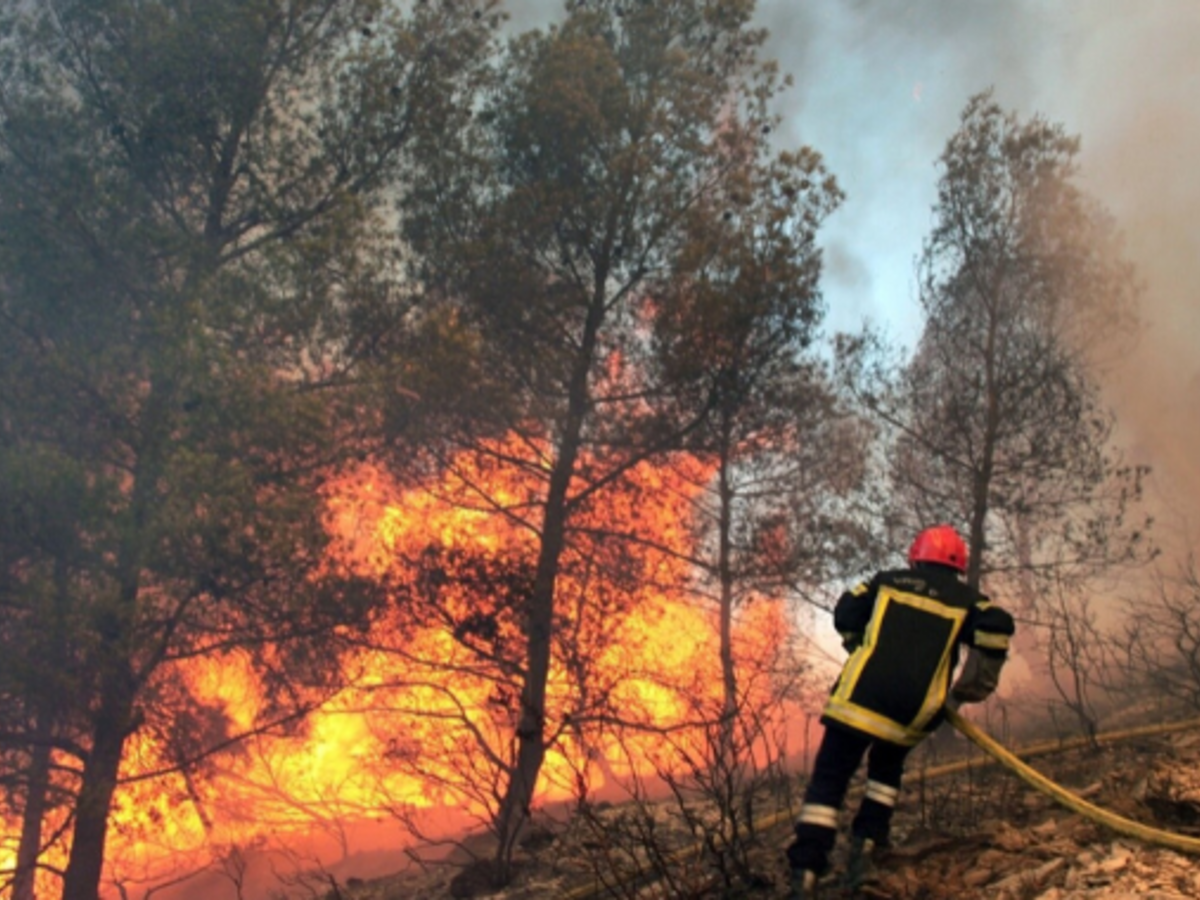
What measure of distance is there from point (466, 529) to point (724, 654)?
4880 millimetres

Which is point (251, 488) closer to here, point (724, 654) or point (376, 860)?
point (724, 654)

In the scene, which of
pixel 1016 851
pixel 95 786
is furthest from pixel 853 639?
pixel 95 786

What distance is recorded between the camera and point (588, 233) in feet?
34.1

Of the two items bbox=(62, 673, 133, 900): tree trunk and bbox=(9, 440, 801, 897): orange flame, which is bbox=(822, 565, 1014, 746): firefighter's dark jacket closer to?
bbox=(9, 440, 801, 897): orange flame

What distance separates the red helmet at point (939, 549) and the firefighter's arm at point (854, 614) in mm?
251

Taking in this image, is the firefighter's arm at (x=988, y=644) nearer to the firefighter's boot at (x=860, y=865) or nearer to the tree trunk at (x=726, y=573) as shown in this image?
the firefighter's boot at (x=860, y=865)

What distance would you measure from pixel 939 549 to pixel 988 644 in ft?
1.56

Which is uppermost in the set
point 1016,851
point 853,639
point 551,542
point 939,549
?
point 551,542

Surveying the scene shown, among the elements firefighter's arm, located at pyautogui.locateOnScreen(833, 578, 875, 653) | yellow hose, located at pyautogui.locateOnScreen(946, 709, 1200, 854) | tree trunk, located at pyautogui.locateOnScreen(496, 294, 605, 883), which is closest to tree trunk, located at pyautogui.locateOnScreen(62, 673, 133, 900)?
tree trunk, located at pyautogui.locateOnScreen(496, 294, 605, 883)

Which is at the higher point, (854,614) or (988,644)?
(854,614)

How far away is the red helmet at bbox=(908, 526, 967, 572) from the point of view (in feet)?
14.2

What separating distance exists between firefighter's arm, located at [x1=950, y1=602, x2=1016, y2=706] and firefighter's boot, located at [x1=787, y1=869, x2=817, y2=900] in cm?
108

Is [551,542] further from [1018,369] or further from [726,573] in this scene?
[1018,369]

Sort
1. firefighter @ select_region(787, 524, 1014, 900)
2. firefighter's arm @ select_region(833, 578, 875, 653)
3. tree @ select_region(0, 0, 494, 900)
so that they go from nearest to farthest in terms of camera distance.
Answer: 1. firefighter @ select_region(787, 524, 1014, 900)
2. firefighter's arm @ select_region(833, 578, 875, 653)
3. tree @ select_region(0, 0, 494, 900)
